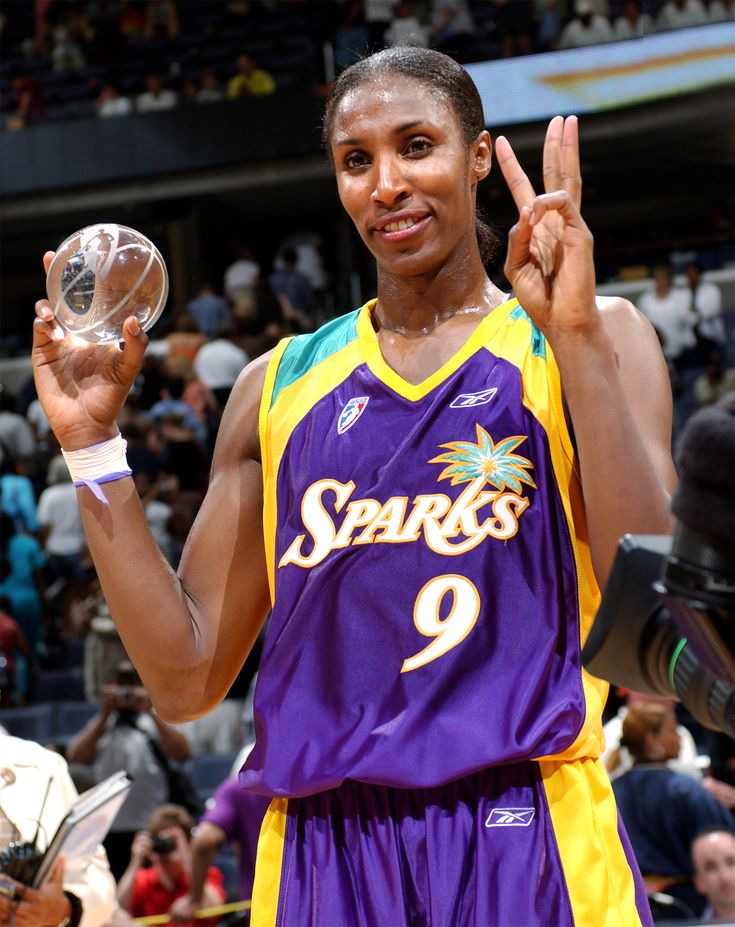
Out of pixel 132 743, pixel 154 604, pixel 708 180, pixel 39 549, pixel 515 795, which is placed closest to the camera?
pixel 515 795

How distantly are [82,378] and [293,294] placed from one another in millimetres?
10648

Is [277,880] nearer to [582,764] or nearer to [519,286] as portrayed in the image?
[582,764]

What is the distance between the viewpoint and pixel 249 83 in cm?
1432

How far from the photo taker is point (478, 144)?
2092 mm

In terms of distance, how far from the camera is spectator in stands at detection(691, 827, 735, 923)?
4.70 m

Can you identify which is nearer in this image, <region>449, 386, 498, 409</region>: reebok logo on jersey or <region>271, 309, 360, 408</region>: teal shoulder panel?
<region>449, 386, 498, 409</region>: reebok logo on jersey

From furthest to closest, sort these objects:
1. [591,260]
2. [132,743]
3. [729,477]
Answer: [132,743]
[591,260]
[729,477]

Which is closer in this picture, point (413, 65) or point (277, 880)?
point (277, 880)

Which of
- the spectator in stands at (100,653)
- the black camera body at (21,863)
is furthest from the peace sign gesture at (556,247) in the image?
the spectator in stands at (100,653)

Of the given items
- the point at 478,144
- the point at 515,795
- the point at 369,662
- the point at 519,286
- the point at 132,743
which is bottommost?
the point at 132,743

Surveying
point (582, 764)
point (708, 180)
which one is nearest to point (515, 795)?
point (582, 764)

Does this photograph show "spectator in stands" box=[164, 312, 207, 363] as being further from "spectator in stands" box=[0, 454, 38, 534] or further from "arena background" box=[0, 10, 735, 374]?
"spectator in stands" box=[0, 454, 38, 534]

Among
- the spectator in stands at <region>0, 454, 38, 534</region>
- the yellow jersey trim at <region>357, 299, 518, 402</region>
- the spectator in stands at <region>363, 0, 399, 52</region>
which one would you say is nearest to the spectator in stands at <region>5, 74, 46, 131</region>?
the spectator in stands at <region>363, 0, 399, 52</region>

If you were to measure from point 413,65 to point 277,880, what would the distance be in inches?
46.2
